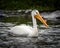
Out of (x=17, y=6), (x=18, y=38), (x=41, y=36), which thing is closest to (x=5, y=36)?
(x=18, y=38)

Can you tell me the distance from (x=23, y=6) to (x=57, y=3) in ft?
13.1

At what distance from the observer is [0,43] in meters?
14.4

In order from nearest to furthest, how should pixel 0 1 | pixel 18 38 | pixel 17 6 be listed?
pixel 18 38
pixel 17 6
pixel 0 1

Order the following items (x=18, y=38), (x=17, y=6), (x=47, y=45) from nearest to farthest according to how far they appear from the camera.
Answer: (x=47, y=45) < (x=18, y=38) < (x=17, y=6)

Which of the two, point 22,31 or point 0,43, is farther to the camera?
point 22,31

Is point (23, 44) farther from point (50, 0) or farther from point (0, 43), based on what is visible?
point (50, 0)

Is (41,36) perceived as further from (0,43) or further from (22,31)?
(0,43)

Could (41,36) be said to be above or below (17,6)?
below

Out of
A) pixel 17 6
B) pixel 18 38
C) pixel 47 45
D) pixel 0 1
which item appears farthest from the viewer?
pixel 0 1

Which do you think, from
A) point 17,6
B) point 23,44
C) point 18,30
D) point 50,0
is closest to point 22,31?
point 18,30

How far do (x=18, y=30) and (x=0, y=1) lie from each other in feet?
69.8

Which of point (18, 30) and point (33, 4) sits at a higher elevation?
point (33, 4)

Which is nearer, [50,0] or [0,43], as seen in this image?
[0,43]

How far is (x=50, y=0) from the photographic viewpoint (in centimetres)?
3728
